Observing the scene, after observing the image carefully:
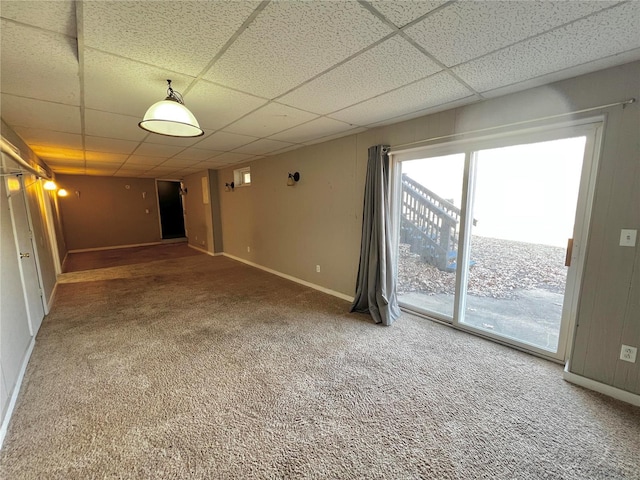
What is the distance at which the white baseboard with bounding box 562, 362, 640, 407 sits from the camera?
182 centimetres

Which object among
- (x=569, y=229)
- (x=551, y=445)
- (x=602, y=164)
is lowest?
(x=551, y=445)

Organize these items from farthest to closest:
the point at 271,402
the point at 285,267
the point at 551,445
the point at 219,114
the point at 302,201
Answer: the point at 285,267, the point at 302,201, the point at 219,114, the point at 271,402, the point at 551,445

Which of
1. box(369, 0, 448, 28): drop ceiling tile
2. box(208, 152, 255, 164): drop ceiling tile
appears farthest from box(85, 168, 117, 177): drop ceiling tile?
box(369, 0, 448, 28): drop ceiling tile

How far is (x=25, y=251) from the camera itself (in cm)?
277

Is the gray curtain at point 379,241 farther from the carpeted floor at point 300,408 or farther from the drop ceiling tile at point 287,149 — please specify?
the drop ceiling tile at point 287,149

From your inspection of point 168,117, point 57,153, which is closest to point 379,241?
point 168,117

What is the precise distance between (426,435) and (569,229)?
6.64 feet

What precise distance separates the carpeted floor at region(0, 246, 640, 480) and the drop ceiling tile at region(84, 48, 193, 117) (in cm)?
226

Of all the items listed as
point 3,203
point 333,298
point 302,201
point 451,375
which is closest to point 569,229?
point 451,375

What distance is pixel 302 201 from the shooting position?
4.38 metres

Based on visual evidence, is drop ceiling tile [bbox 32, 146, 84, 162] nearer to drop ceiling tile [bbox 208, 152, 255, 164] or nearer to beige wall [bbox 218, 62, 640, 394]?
drop ceiling tile [bbox 208, 152, 255, 164]

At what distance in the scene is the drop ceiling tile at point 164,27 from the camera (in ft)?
3.92

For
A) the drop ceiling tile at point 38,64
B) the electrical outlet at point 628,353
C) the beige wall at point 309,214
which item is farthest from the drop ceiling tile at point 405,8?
the electrical outlet at point 628,353

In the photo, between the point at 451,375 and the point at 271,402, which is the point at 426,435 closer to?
the point at 451,375
